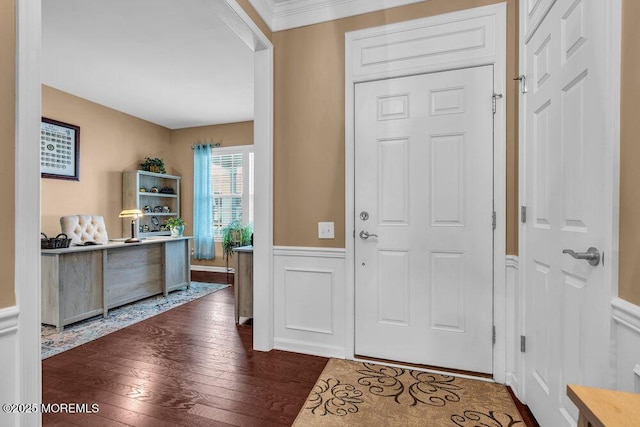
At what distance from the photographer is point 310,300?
2514mm

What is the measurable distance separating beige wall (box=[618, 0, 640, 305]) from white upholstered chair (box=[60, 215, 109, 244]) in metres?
4.54

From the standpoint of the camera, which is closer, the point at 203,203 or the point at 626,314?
the point at 626,314

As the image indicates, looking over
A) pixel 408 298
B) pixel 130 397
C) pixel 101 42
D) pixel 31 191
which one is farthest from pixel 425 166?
pixel 101 42

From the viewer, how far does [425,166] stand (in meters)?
2.22

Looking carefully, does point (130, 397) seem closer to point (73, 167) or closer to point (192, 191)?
point (73, 167)

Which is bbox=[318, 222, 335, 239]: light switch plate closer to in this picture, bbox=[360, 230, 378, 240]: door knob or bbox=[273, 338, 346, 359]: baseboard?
bbox=[360, 230, 378, 240]: door knob

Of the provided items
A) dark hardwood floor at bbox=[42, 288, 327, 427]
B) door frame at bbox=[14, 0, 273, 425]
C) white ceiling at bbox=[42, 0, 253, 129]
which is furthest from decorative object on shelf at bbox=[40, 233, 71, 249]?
door frame at bbox=[14, 0, 273, 425]

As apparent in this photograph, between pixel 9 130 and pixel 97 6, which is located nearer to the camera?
pixel 9 130

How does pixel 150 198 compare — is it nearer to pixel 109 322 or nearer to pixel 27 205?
pixel 109 322

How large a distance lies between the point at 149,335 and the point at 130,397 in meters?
1.08

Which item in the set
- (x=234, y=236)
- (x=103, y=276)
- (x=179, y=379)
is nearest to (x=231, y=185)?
(x=234, y=236)

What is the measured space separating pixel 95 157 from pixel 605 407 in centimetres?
599

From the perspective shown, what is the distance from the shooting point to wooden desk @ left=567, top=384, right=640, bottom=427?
0.60 meters

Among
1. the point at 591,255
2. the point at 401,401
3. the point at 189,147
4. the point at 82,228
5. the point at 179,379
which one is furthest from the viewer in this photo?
the point at 189,147
